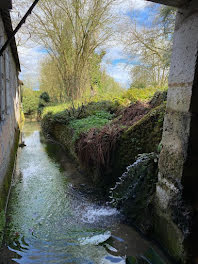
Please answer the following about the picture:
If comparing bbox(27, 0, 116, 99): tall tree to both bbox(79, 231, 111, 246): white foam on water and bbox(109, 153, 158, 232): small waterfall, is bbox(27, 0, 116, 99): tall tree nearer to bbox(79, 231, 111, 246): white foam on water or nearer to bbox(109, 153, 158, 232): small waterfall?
bbox(109, 153, 158, 232): small waterfall

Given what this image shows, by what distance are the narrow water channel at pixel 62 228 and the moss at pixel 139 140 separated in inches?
34.8

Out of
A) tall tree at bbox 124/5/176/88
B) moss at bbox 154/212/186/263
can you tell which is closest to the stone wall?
moss at bbox 154/212/186/263

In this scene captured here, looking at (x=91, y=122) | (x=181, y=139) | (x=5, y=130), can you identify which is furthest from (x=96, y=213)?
(x=91, y=122)

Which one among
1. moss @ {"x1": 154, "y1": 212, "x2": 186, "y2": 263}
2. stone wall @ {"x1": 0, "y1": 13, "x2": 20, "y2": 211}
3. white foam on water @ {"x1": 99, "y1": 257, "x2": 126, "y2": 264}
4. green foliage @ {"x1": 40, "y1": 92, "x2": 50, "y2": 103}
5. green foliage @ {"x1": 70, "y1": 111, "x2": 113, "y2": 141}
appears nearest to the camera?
moss @ {"x1": 154, "y1": 212, "x2": 186, "y2": 263}

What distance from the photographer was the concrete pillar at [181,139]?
2031mm

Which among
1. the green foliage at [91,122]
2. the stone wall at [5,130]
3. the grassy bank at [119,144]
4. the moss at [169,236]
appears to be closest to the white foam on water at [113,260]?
the moss at [169,236]

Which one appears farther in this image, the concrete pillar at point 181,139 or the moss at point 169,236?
the moss at point 169,236

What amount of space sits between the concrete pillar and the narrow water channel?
1.82ft

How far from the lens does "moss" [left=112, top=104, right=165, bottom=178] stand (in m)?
3.31

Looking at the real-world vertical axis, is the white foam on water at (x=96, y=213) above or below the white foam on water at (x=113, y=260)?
below

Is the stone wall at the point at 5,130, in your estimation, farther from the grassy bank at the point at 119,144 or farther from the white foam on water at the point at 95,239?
the grassy bank at the point at 119,144

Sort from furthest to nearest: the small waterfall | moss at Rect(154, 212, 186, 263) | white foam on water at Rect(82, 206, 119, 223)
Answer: white foam on water at Rect(82, 206, 119, 223) < the small waterfall < moss at Rect(154, 212, 186, 263)

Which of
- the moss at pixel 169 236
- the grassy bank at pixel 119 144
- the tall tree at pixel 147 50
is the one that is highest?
the tall tree at pixel 147 50

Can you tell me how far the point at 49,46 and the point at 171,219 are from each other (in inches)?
426
